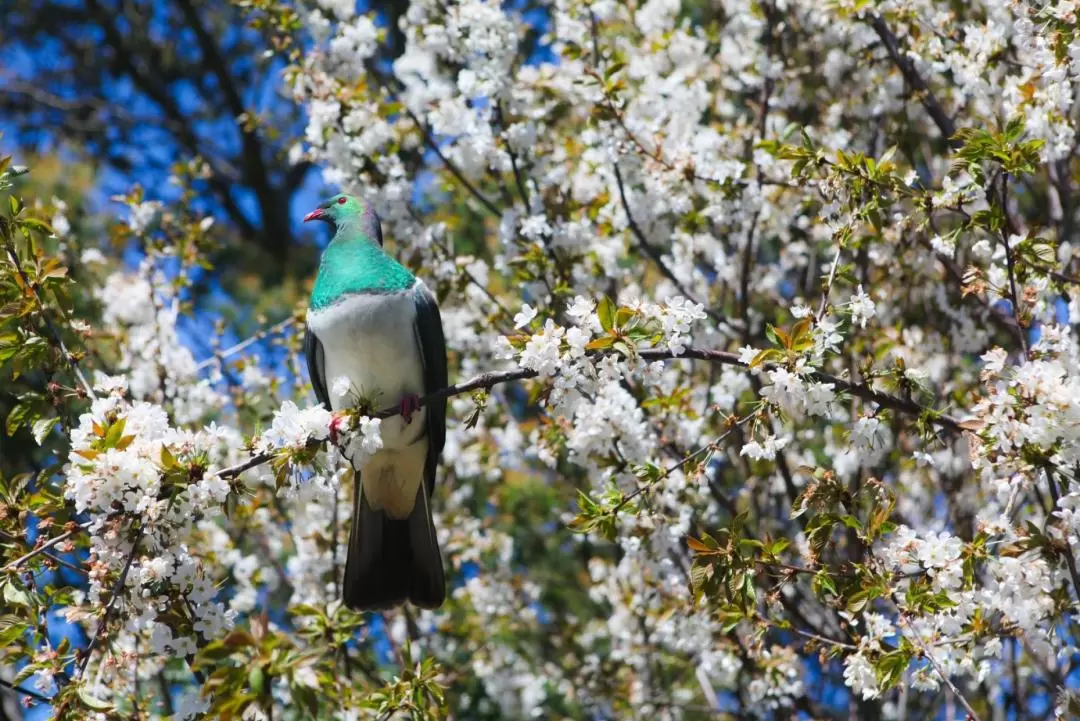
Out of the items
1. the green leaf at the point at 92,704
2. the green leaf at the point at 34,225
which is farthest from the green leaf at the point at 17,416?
the green leaf at the point at 92,704

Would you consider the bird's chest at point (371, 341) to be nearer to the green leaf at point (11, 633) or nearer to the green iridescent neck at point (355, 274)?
the green iridescent neck at point (355, 274)

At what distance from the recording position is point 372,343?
10.8 feet

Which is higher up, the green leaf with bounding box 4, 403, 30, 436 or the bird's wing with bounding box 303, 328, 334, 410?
the bird's wing with bounding box 303, 328, 334, 410

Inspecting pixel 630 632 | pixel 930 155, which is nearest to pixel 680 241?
pixel 930 155

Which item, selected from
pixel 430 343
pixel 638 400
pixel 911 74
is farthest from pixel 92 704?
pixel 911 74

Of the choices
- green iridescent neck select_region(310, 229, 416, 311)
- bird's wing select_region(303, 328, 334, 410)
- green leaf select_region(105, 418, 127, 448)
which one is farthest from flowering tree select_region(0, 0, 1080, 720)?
green iridescent neck select_region(310, 229, 416, 311)

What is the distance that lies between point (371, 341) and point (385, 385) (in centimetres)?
16

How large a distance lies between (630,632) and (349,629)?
1.68m

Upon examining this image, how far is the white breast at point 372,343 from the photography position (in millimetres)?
3291

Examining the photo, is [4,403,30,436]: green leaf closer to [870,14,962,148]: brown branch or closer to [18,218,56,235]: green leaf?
[18,218,56,235]: green leaf

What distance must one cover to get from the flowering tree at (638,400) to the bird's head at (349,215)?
0.90ft

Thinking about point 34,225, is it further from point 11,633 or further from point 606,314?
point 606,314

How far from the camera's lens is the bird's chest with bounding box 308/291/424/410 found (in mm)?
3291

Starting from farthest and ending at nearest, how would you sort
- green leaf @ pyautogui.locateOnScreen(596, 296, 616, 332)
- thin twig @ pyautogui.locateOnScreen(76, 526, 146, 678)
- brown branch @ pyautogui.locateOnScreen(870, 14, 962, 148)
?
brown branch @ pyautogui.locateOnScreen(870, 14, 962, 148), green leaf @ pyautogui.locateOnScreen(596, 296, 616, 332), thin twig @ pyautogui.locateOnScreen(76, 526, 146, 678)
